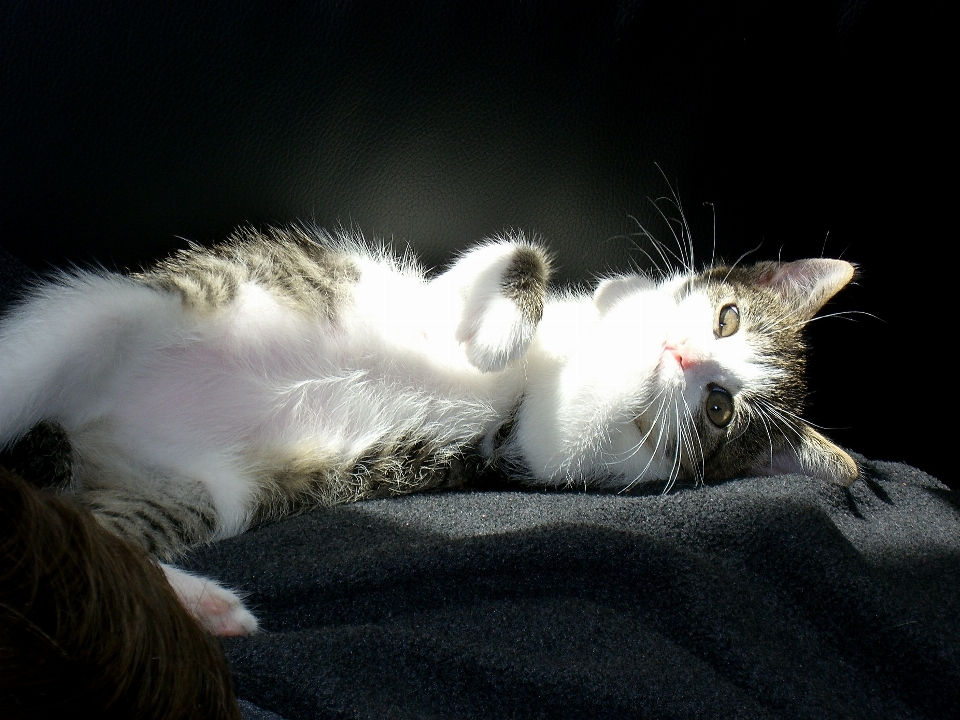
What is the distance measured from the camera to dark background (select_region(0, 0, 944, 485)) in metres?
1.05

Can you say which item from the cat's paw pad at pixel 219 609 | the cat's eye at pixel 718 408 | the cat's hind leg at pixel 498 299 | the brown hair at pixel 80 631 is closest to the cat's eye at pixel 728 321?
the cat's eye at pixel 718 408

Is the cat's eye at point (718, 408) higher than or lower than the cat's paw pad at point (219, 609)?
higher

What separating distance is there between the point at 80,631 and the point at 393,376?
774 mm

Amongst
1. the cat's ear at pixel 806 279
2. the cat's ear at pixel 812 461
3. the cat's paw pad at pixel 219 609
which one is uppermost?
the cat's ear at pixel 806 279

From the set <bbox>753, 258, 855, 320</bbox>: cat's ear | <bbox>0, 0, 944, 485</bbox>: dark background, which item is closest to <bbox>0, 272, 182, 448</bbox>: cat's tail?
<bbox>0, 0, 944, 485</bbox>: dark background

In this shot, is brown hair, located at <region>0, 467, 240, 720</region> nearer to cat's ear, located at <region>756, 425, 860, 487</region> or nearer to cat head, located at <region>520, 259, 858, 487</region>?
cat head, located at <region>520, 259, 858, 487</region>

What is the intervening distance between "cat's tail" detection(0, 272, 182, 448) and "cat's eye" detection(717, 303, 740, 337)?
3.07ft

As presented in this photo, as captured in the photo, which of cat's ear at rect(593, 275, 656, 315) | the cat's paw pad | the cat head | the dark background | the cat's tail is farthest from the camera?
cat's ear at rect(593, 275, 656, 315)

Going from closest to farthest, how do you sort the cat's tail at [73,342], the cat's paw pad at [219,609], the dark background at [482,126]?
the cat's paw pad at [219,609] → the cat's tail at [73,342] → the dark background at [482,126]

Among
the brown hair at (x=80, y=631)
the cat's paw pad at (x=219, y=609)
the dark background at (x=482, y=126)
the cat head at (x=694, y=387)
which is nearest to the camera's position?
the brown hair at (x=80, y=631)

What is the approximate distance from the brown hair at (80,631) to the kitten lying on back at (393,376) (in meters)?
0.54

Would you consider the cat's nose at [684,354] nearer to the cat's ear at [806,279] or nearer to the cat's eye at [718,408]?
the cat's eye at [718,408]

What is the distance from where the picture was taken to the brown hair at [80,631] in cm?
39

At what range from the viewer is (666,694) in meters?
0.69
